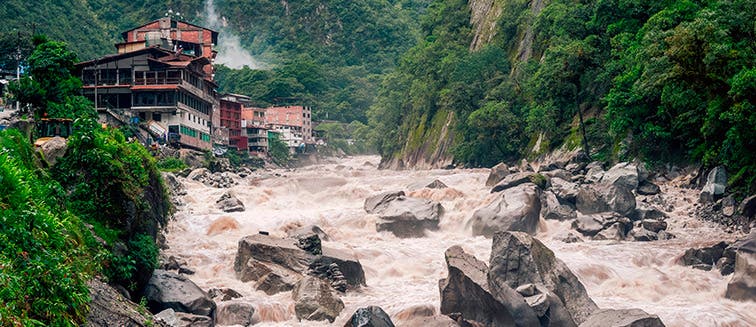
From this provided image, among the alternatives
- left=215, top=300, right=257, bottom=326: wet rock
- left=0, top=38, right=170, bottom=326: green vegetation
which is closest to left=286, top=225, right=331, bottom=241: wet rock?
left=0, top=38, right=170, bottom=326: green vegetation

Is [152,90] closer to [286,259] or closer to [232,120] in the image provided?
[232,120]

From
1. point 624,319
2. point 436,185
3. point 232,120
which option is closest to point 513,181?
point 436,185

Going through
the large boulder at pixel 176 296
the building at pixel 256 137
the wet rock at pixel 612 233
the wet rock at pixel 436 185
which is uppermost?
the building at pixel 256 137

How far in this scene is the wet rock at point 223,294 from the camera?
20.3 metres

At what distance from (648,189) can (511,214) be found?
7299 millimetres

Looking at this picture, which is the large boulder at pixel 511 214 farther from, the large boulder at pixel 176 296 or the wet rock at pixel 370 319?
the large boulder at pixel 176 296

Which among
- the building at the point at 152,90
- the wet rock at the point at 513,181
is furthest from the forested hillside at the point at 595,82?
the building at the point at 152,90

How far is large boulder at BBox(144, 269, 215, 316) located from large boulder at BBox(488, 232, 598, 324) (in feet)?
24.1

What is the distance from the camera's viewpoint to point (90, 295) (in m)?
13.2

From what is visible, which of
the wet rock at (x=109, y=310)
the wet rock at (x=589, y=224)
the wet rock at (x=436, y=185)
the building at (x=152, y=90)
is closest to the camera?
the wet rock at (x=109, y=310)

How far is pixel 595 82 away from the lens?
43125 millimetres

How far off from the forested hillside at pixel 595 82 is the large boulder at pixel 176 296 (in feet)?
64.1

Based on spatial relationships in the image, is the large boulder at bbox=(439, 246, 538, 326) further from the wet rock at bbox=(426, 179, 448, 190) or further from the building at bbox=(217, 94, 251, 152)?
the building at bbox=(217, 94, 251, 152)

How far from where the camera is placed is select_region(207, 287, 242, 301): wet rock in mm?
20297
